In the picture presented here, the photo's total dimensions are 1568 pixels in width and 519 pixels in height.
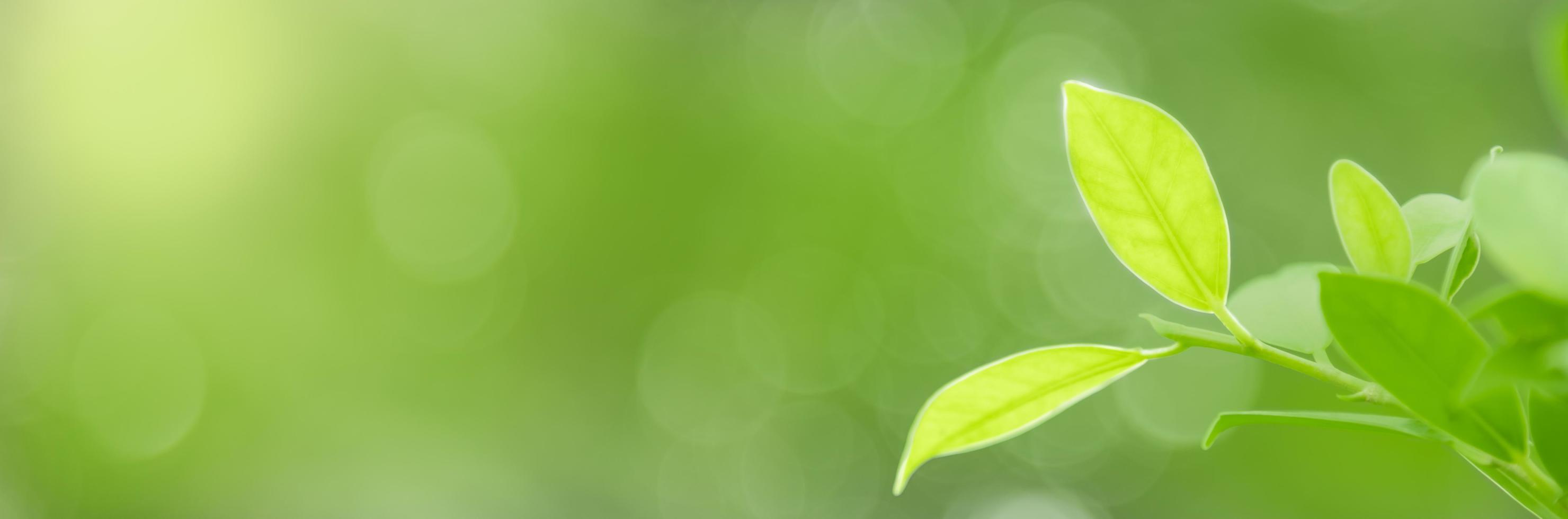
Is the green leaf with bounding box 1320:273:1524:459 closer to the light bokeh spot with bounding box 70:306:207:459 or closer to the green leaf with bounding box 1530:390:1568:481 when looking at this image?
the green leaf with bounding box 1530:390:1568:481

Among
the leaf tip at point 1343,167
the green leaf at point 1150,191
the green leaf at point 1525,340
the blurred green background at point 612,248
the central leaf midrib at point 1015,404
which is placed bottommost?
the green leaf at point 1525,340

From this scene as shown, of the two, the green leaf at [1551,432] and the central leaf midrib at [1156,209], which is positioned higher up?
the central leaf midrib at [1156,209]

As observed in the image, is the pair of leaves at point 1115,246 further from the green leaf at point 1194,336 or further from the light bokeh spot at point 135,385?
the light bokeh spot at point 135,385

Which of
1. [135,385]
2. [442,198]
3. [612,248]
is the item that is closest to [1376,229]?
[612,248]

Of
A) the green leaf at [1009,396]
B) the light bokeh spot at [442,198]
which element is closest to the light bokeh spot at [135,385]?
the light bokeh spot at [442,198]

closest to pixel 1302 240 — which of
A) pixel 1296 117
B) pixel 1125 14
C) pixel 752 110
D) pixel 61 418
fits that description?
pixel 1296 117

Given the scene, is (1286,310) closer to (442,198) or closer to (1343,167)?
(1343,167)

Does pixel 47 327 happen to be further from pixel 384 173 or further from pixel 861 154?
pixel 861 154

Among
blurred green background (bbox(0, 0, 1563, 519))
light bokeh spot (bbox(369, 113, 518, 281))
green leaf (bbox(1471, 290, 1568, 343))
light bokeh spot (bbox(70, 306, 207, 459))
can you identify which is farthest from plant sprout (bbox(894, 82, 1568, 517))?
light bokeh spot (bbox(70, 306, 207, 459))
